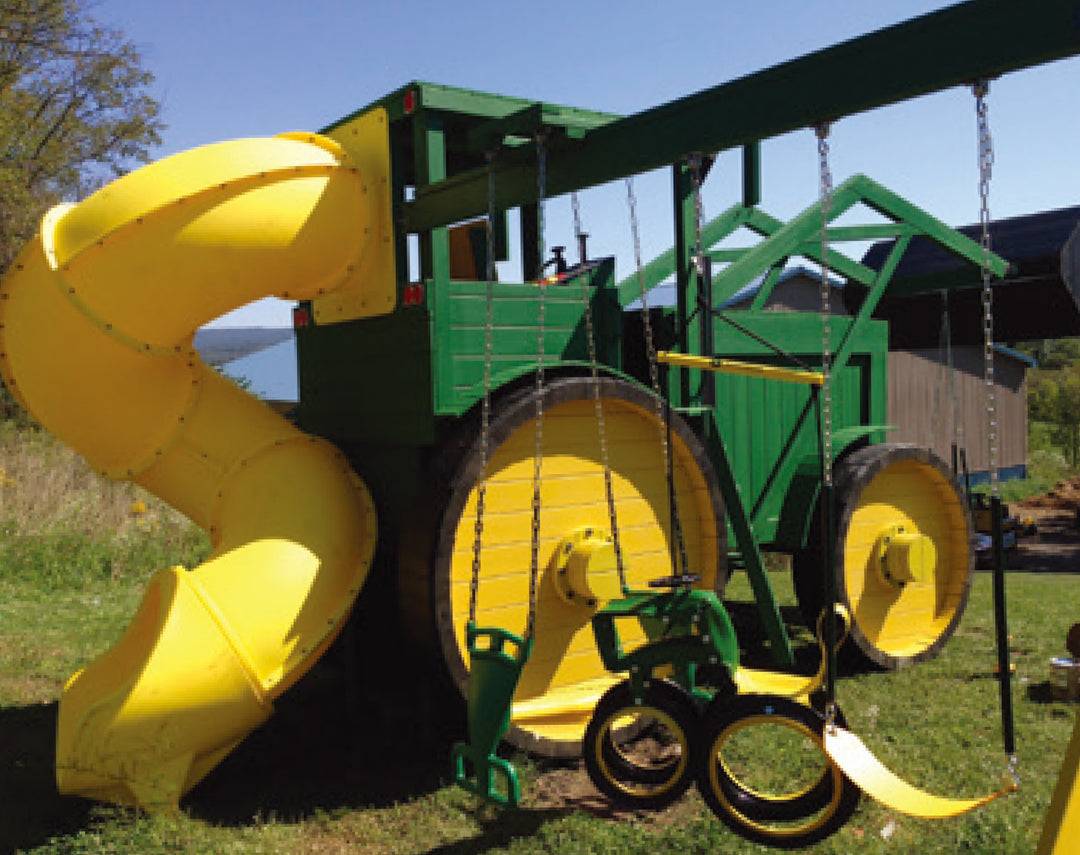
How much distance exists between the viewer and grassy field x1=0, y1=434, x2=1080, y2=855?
11.6ft

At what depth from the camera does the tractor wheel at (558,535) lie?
3998 mm

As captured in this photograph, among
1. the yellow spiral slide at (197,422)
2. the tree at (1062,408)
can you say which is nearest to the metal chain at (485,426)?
the yellow spiral slide at (197,422)

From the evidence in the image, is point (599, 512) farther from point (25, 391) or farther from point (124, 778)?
point (25, 391)

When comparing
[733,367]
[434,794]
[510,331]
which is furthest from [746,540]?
[434,794]

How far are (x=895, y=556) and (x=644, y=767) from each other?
2921mm

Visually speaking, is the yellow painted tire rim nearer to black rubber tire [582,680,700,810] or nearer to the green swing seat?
black rubber tire [582,680,700,810]

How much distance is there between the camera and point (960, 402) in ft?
69.3

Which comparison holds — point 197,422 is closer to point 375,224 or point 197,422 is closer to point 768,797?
point 375,224

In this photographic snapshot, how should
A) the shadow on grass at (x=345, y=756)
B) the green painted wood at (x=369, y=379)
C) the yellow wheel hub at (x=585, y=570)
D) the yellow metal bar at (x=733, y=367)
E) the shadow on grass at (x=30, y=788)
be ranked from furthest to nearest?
1. the yellow wheel hub at (x=585, y=570)
2. the green painted wood at (x=369, y=379)
3. the shadow on grass at (x=345, y=756)
4. the yellow metal bar at (x=733, y=367)
5. the shadow on grass at (x=30, y=788)

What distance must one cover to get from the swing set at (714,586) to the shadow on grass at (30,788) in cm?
161

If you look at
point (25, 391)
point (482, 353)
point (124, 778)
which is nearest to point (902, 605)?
point (482, 353)

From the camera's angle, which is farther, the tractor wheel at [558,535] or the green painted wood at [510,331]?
the green painted wood at [510,331]

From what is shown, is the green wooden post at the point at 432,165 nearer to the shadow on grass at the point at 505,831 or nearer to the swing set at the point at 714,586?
the swing set at the point at 714,586

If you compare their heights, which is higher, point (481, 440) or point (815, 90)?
point (815, 90)
